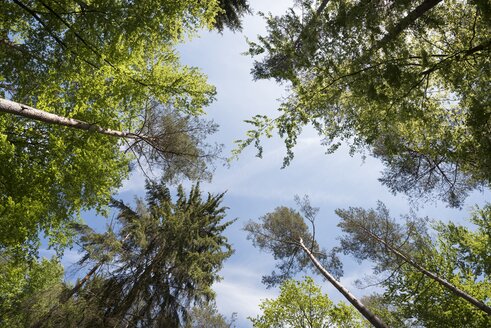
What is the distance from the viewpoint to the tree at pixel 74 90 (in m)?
5.29

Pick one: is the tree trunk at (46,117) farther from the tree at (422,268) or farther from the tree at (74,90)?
the tree at (422,268)

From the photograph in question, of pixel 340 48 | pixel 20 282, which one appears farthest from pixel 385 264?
pixel 20 282

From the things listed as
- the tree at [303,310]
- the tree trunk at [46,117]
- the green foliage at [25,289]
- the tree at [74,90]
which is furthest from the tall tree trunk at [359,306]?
the green foliage at [25,289]

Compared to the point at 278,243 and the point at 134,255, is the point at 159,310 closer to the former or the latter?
the point at 134,255

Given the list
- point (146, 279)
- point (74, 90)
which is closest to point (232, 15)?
point (74, 90)

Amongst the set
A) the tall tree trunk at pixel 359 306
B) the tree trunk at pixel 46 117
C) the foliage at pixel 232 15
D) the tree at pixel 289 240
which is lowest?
the tree trunk at pixel 46 117

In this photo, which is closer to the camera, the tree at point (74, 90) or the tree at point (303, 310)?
the tree at point (74, 90)

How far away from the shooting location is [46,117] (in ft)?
18.8

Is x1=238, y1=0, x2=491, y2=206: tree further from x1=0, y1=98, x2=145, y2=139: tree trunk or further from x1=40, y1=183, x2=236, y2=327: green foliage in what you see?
x1=40, y1=183, x2=236, y2=327: green foliage

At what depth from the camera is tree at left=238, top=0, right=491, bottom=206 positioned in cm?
500

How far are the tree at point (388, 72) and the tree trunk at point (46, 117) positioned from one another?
346 centimetres

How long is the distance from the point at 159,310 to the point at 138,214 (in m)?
4.94

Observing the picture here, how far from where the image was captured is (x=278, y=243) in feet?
55.4

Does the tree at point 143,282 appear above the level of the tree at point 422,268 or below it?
below
